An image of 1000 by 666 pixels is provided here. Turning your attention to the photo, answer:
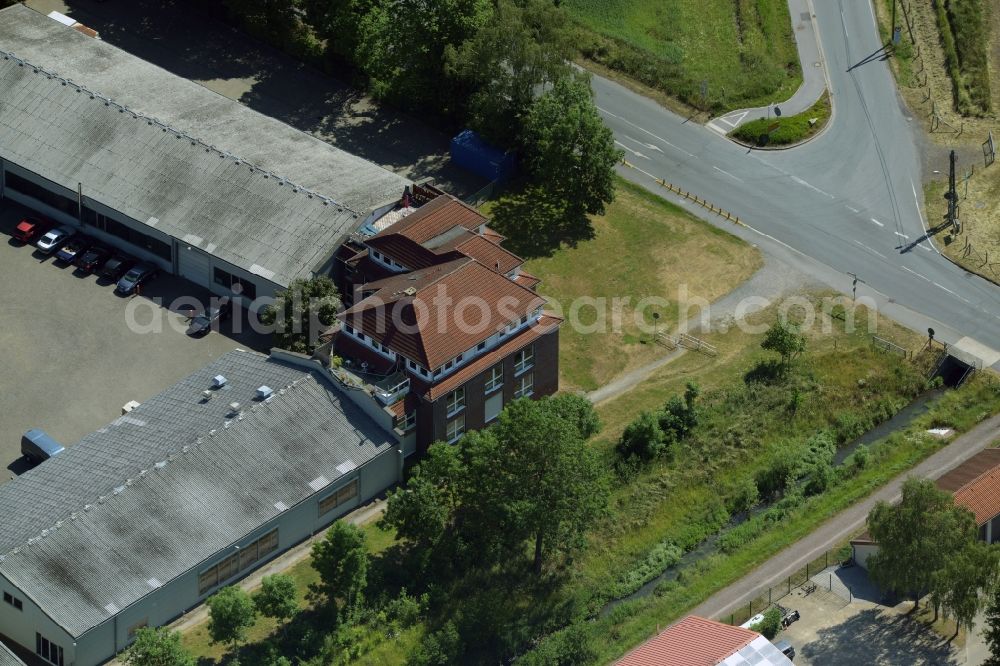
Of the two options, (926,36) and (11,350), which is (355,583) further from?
(926,36)

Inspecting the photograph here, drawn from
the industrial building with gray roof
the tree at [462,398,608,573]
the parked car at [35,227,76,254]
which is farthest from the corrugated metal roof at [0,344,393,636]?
the parked car at [35,227,76,254]

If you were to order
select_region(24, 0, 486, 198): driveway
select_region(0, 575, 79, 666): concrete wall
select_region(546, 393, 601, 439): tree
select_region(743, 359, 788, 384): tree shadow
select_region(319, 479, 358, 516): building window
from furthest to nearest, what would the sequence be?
select_region(24, 0, 486, 198): driveway
select_region(743, 359, 788, 384): tree shadow
select_region(546, 393, 601, 439): tree
select_region(319, 479, 358, 516): building window
select_region(0, 575, 79, 666): concrete wall

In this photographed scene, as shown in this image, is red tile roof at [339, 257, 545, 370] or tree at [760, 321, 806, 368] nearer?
red tile roof at [339, 257, 545, 370]

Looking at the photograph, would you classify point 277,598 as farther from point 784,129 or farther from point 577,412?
point 784,129

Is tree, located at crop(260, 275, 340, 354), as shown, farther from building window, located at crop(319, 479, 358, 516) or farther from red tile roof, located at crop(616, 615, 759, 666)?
red tile roof, located at crop(616, 615, 759, 666)

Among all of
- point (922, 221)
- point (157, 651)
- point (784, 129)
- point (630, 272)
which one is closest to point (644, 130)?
point (784, 129)

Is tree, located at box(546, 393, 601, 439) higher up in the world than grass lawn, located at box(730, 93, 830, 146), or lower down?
lower down

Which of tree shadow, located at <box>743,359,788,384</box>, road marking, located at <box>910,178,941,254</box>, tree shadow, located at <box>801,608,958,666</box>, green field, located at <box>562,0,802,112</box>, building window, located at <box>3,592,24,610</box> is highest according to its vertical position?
green field, located at <box>562,0,802,112</box>

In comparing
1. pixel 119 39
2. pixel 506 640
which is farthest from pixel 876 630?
pixel 119 39
